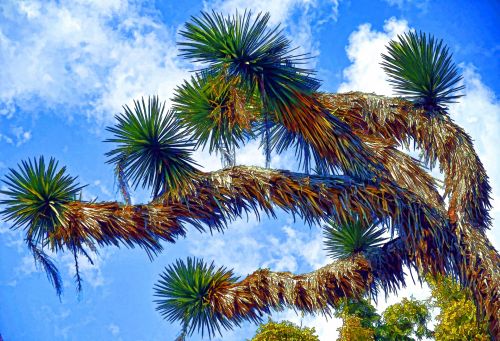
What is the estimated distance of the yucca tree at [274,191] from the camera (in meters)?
6.20

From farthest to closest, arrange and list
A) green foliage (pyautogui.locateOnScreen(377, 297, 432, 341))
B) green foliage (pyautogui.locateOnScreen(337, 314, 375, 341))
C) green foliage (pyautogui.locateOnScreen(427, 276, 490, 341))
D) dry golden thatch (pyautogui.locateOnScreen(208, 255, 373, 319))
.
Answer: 1. green foliage (pyautogui.locateOnScreen(377, 297, 432, 341))
2. green foliage (pyautogui.locateOnScreen(337, 314, 375, 341))
3. green foliage (pyautogui.locateOnScreen(427, 276, 490, 341))
4. dry golden thatch (pyautogui.locateOnScreen(208, 255, 373, 319))

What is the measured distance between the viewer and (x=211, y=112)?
23.7ft

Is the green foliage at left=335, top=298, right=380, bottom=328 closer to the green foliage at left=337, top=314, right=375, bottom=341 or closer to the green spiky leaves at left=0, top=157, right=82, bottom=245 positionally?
the green foliage at left=337, top=314, right=375, bottom=341

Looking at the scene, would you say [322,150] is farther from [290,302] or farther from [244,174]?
[290,302]

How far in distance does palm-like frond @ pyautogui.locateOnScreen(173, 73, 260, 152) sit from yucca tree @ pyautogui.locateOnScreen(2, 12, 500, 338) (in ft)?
0.05

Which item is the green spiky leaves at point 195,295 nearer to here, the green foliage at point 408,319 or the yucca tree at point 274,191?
the yucca tree at point 274,191

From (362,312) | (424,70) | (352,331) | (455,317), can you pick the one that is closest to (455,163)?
(424,70)

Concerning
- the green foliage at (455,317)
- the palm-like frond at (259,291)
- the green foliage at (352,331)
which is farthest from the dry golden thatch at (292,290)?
the green foliage at (352,331)

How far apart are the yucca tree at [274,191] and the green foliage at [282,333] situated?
5861 millimetres

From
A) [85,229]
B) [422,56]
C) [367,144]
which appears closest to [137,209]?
[85,229]

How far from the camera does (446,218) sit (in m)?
6.52

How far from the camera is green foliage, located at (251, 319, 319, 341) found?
1297 centimetres

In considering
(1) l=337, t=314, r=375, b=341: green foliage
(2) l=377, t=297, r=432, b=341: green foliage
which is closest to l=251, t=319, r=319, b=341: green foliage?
(1) l=337, t=314, r=375, b=341: green foliage

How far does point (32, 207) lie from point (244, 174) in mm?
2062
